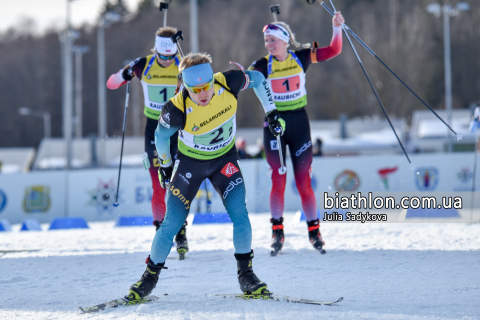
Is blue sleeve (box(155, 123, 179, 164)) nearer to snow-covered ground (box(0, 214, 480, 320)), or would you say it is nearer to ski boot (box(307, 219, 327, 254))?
snow-covered ground (box(0, 214, 480, 320))

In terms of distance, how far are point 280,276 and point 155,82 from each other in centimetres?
257

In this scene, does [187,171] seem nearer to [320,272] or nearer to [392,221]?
[320,272]

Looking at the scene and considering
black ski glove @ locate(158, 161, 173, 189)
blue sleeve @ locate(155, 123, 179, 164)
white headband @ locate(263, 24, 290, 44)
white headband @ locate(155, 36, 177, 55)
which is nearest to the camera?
blue sleeve @ locate(155, 123, 179, 164)

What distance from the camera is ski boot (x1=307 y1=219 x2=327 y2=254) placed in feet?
18.5

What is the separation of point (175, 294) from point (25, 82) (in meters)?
63.6

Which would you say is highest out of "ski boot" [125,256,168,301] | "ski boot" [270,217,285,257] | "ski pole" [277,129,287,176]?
"ski pole" [277,129,287,176]

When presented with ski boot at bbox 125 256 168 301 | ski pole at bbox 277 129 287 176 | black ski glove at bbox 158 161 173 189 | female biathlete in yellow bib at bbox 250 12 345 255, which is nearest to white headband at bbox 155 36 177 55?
female biathlete in yellow bib at bbox 250 12 345 255

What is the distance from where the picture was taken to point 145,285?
387cm

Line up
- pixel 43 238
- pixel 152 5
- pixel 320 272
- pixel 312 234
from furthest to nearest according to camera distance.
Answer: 1. pixel 152 5
2. pixel 43 238
3. pixel 312 234
4. pixel 320 272

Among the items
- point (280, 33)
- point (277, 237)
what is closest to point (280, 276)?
point (277, 237)

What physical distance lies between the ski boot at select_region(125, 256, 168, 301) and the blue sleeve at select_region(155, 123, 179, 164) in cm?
77

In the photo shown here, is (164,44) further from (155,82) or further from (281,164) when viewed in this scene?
(281,164)

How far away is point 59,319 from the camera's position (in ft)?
11.7

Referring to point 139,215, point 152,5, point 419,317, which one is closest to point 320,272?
point 419,317
